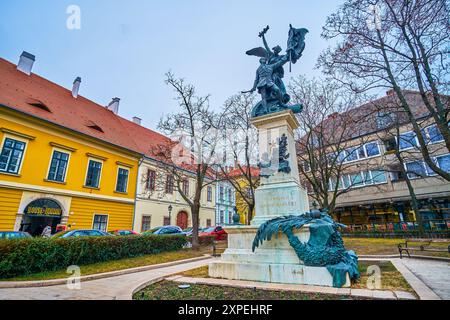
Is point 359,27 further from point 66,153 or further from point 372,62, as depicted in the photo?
point 66,153

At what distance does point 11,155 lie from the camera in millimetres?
15422

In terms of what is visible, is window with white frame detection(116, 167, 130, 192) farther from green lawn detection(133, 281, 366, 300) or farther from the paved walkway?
green lawn detection(133, 281, 366, 300)

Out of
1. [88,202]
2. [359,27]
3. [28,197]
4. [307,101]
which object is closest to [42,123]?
[28,197]

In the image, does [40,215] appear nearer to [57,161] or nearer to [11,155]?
[57,161]

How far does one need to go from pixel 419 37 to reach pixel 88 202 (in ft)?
76.8

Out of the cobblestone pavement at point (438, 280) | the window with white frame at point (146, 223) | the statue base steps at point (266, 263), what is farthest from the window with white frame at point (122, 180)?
the cobblestone pavement at point (438, 280)

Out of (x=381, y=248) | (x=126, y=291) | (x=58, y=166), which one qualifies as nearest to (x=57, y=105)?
(x=58, y=166)

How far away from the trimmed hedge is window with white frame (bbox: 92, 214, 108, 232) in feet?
32.9

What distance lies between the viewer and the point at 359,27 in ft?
31.6

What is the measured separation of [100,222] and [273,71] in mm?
19658

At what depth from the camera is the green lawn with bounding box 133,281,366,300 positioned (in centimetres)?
432

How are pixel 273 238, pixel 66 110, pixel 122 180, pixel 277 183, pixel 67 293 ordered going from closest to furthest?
pixel 67 293 → pixel 273 238 → pixel 277 183 → pixel 66 110 → pixel 122 180

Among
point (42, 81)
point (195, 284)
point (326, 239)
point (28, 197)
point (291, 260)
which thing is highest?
point (42, 81)
